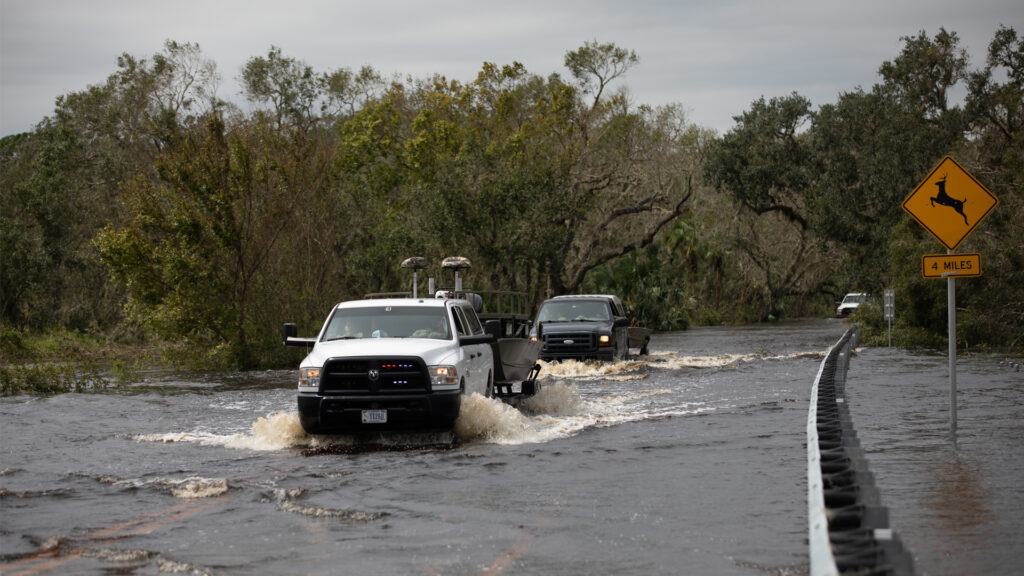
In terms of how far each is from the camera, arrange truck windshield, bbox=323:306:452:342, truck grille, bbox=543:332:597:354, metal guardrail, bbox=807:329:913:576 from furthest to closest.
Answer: truck grille, bbox=543:332:597:354 < truck windshield, bbox=323:306:452:342 < metal guardrail, bbox=807:329:913:576

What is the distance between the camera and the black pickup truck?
28.9 metres

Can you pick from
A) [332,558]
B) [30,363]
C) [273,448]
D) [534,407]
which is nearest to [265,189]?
[30,363]

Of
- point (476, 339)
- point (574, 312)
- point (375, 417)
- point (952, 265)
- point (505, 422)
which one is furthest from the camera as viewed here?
point (574, 312)

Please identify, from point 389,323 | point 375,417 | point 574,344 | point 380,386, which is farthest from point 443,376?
point 574,344

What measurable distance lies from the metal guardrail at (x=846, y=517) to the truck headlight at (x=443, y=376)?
4.57 metres

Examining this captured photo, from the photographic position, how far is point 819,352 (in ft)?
116

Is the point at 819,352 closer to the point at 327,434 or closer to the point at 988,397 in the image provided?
the point at 988,397

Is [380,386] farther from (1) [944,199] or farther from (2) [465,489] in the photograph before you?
(1) [944,199]

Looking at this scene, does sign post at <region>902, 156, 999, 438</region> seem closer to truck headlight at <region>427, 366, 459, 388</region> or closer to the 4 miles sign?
the 4 miles sign

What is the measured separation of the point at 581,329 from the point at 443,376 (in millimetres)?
15177

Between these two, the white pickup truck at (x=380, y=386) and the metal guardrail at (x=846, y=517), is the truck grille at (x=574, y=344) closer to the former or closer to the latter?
the white pickup truck at (x=380, y=386)

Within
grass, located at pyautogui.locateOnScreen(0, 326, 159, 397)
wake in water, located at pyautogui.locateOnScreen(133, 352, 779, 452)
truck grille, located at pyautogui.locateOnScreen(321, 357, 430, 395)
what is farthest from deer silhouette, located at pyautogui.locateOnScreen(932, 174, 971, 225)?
grass, located at pyautogui.locateOnScreen(0, 326, 159, 397)

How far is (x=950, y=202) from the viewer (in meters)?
14.4

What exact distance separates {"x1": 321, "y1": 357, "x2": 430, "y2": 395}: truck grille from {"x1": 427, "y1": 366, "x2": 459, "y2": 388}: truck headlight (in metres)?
0.11
